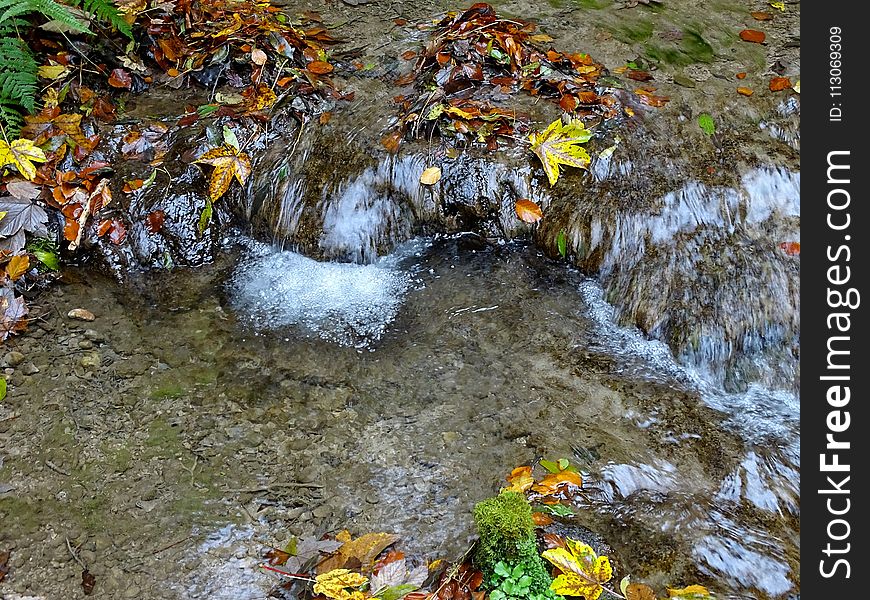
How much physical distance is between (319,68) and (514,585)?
4.00m

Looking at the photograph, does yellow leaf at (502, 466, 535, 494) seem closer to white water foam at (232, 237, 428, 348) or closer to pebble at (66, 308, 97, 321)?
white water foam at (232, 237, 428, 348)

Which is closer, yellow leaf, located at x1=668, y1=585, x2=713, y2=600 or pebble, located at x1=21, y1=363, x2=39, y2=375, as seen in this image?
yellow leaf, located at x1=668, y1=585, x2=713, y2=600

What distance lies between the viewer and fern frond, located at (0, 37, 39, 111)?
436cm

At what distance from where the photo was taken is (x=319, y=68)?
16.7 ft

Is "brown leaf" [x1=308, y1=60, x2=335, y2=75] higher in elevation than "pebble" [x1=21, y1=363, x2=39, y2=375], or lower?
higher

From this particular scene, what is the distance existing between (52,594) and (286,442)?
109 centimetres

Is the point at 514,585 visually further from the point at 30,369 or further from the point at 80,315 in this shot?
the point at 80,315

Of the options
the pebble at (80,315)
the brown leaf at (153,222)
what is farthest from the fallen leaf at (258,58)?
the pebble at (80,315)

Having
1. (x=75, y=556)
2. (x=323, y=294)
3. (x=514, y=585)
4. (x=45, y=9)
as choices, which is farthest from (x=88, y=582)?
(x=45, y=9)

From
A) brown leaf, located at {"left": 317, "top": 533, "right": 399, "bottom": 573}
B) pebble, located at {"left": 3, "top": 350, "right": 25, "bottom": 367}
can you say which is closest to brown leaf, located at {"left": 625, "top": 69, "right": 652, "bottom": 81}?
brown leaf, located at {"left": 317, "top": 533, "right": 399, "bottom": 573}

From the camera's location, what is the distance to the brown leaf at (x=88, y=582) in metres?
2.66

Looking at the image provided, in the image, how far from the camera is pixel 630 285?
405 centimetres

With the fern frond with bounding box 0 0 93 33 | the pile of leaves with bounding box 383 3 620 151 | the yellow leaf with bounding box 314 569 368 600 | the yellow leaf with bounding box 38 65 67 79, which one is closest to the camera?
the yellow leaf with bounding box 314 569 368 600

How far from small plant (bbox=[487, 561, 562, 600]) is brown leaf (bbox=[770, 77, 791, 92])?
13.0 feet
